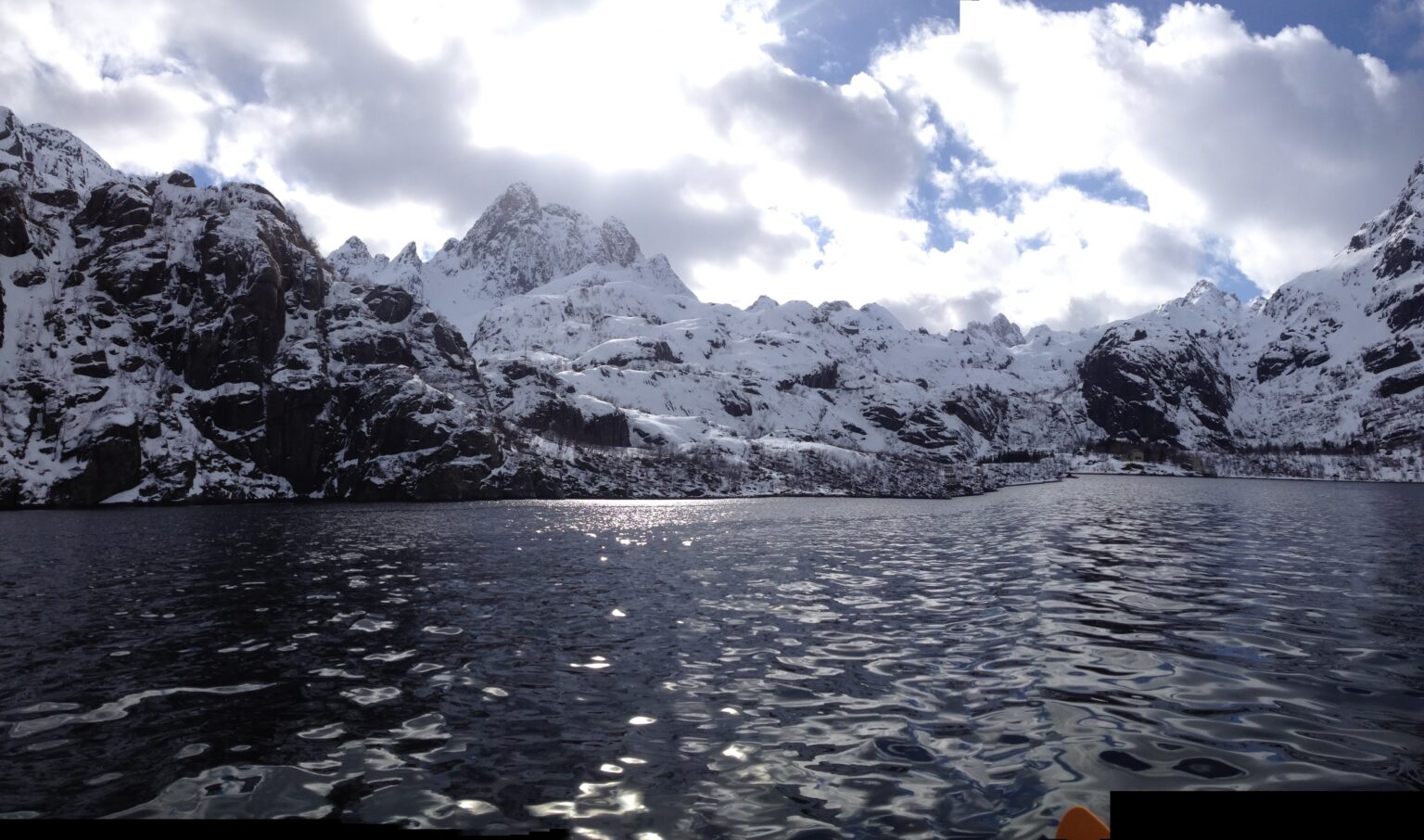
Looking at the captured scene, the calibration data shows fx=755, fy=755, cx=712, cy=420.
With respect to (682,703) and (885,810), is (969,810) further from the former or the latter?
(682,703)

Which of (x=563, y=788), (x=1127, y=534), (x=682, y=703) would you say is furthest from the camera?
(x=1127, y=534)

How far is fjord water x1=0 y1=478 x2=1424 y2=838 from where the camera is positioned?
1544 centimetres

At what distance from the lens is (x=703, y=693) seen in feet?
74.0

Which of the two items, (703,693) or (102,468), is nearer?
(703,693)

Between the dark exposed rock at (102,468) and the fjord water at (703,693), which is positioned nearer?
the fjord water at (703,693)

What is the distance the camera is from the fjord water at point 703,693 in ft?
50.6

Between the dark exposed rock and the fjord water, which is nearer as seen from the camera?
the fjord water

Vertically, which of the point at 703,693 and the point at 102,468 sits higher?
the point at 102,468

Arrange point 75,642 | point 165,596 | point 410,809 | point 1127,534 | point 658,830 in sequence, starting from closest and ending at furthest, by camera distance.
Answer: point 658,830
point 410,809
point 75,642
point 165,596
point 1127,534

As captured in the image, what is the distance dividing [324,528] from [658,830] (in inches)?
3816

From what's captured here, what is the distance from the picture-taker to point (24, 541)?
265 ft

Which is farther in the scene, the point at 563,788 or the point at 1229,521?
the point at 1229,521

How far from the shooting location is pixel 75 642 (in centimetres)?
2883

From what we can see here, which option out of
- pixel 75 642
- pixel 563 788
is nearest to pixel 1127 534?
pixel 563 788
